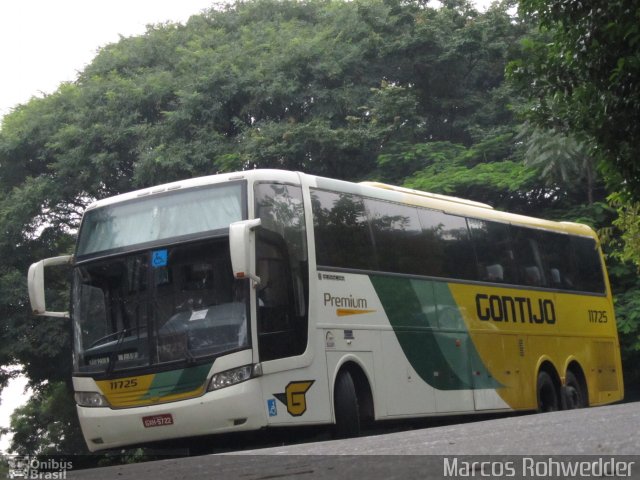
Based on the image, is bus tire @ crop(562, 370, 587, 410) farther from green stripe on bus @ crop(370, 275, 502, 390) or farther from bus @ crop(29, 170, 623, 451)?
bus @ crop(29, 170, 623, 451)

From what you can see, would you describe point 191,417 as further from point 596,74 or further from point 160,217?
point 596,74

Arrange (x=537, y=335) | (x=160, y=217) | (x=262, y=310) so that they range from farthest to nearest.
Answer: (x=537, y=335)
(x=160, y=217)
(x=262, y=310)

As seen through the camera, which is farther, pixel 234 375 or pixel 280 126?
pixel 280 126

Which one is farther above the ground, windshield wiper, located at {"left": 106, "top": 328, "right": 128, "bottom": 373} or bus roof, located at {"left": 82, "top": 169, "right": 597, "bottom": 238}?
bus roof, located at {"left": 82, "top": 169, "right": 597, "bottom": 238}

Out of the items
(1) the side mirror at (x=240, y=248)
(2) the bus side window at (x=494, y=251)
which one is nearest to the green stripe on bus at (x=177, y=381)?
(1) the side mirror at (x=240, y=248)

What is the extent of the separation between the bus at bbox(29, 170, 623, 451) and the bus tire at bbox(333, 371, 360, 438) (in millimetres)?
19

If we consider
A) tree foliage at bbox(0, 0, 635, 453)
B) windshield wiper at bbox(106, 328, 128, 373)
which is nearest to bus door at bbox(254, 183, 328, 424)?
windshield wiper at bbox(106, 328, 128, 373)

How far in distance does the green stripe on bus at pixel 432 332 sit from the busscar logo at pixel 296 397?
2.30 metres

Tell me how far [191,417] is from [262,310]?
1381 millimetres

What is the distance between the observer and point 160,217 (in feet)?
42.9

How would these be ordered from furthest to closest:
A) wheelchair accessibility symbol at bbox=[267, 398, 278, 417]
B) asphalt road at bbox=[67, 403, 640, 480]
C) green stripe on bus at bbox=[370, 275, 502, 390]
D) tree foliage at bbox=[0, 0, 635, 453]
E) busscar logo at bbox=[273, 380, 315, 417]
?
tree foliage at bbox=[0, 0, 635, 453] → green stripe on bus at bbox=[370, 275, 502, 390] → busscar logo at bbox=[273, 380, 315, 417] → wheelchair accessibility symbol at bbox=[267, 398, 278, 417] → asphalt road at bbox=[67, 403, 640, 480]

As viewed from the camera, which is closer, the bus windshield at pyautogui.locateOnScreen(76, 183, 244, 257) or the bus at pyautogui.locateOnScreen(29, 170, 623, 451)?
the bus at pyautogui.locateOnScreen(29, 170, 623, 451)

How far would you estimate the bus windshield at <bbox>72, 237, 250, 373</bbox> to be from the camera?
40.0 ft

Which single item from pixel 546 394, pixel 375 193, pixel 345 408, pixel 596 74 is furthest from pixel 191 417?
pixel 546 394
